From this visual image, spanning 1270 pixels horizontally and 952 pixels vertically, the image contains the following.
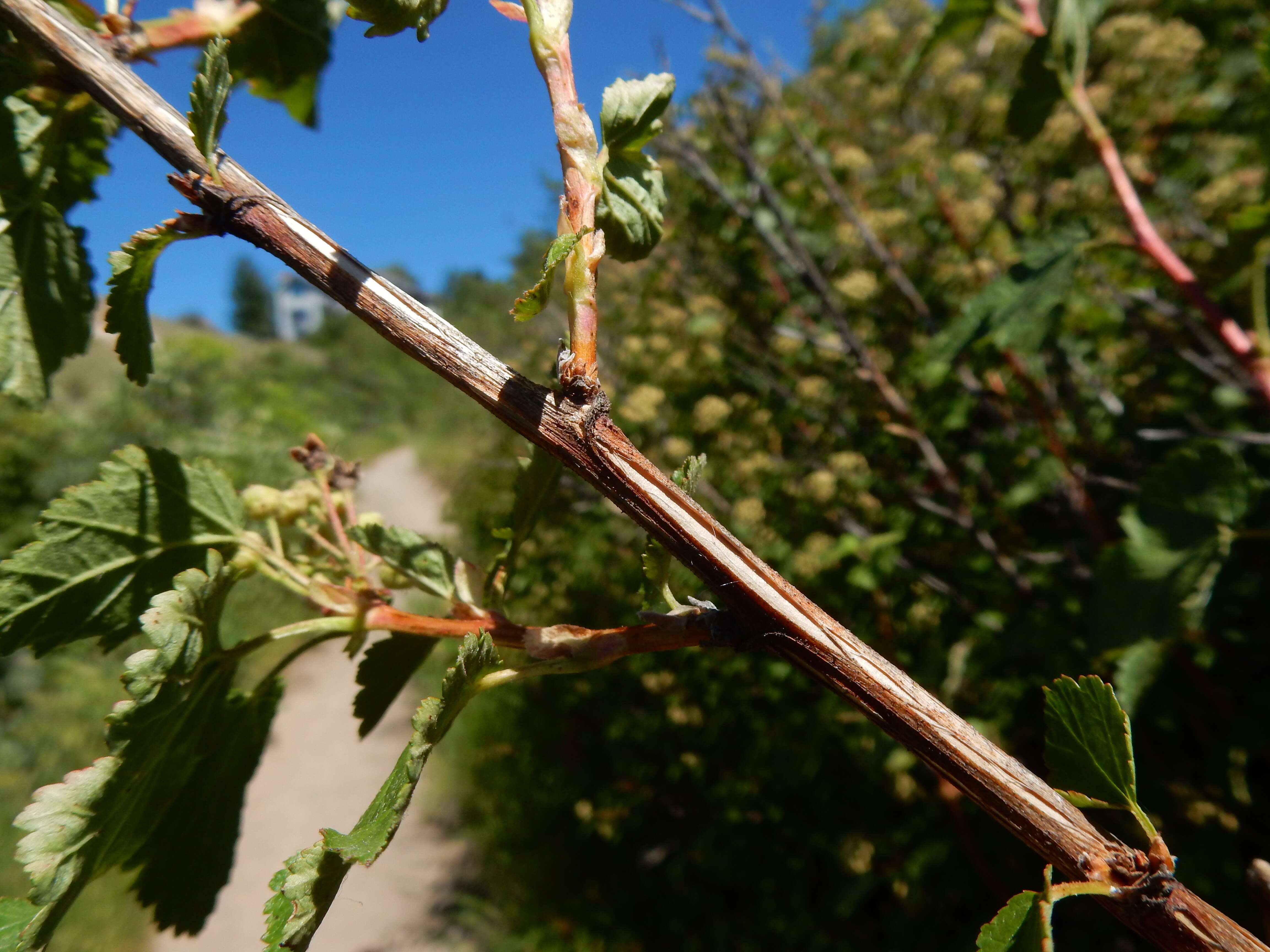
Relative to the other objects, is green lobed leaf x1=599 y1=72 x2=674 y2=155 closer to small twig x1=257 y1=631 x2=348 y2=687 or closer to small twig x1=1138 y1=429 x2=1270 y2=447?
small twig x1=257 y1=631 x2=348 y2=687

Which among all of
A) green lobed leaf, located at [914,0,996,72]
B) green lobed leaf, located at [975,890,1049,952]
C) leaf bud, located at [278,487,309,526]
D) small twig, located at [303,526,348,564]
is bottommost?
green lobed leaf, located at [975,890,1049,952]

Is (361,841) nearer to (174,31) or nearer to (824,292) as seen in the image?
(174,31)

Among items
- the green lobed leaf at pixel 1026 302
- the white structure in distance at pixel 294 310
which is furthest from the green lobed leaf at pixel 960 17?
the white structure in distance at pixel 294 310

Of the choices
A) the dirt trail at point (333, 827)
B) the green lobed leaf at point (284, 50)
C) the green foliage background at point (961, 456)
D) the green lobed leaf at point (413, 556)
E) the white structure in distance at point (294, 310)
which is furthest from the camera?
the white structure in distance at point (294, 310)

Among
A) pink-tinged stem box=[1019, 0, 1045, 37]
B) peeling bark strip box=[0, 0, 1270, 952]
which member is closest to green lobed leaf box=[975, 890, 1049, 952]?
peeling bark strip box=[0, 0, 1270, 952]

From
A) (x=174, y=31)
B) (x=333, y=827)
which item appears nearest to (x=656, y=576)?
(x=174, y=31)

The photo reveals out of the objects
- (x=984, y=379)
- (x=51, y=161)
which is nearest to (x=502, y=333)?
(x=984, y=379)

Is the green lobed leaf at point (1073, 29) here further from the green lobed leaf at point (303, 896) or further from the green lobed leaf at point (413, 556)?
→ the green lobed leaf at point (303, 896)
